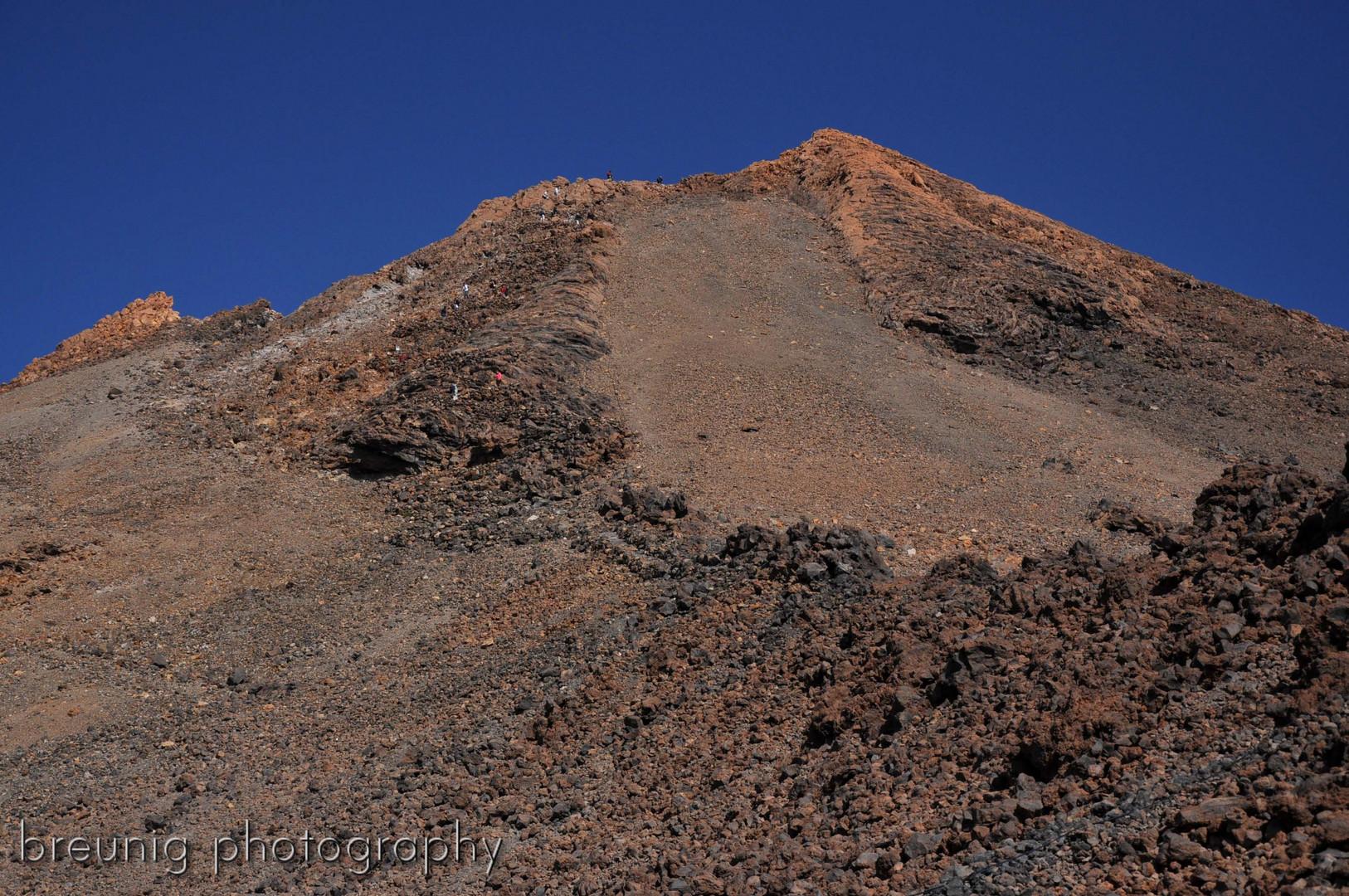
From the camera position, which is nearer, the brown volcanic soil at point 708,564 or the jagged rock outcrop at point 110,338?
the brown volcanic soil at point 708,564

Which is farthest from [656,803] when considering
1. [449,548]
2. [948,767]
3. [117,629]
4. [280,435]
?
[280,435]

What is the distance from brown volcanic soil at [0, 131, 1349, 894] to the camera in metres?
8.16

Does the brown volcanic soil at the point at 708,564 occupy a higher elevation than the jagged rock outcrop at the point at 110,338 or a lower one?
lower

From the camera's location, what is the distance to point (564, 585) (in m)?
15.5

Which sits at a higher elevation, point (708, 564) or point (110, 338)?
point (110, 338)

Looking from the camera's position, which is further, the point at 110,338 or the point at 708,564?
the point at 110,338

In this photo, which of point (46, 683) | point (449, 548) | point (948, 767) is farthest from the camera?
point (449, 548)

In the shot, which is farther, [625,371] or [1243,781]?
[625,371]

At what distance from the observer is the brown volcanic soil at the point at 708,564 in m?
8.16

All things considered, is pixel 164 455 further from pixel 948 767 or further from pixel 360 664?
pixel 948 767

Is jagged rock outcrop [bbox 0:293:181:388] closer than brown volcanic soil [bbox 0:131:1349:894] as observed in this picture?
No

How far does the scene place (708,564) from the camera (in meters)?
14.8

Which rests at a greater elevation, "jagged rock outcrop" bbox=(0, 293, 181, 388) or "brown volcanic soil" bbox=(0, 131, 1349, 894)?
"jagged rock outcrop" bbox=(0, 293, 181, 388)

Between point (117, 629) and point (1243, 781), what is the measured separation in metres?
15.4
